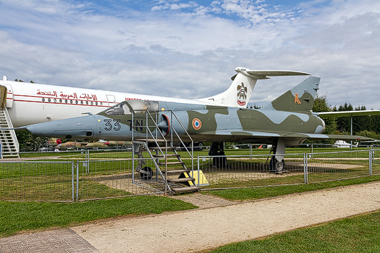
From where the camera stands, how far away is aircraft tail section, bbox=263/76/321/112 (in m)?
15.5

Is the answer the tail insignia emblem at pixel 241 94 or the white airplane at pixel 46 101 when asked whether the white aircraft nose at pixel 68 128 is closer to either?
the white airplane at pixel 46 101

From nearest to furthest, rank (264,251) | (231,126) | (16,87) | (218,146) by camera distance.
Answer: (264,251) < (231,126) < (218,146) < (16,87)

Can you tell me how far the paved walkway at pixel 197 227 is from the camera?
405 centimetres

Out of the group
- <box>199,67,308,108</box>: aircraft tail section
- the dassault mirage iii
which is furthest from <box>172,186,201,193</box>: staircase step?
<box>199,67,308,108</box>: aircraft tail section

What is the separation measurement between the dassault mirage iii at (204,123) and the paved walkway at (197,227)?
3.05 metres

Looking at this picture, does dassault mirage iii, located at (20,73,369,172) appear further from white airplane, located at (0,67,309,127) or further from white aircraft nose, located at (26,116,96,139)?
white airplane, located at (0,67,309,127)

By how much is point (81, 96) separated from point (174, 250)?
59.6 feet

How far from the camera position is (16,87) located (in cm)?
1819

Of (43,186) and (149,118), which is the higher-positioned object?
(149,118)

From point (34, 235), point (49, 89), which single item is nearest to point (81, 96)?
point (49, 89)

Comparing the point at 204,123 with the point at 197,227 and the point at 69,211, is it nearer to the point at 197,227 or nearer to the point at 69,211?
the point at 69,211

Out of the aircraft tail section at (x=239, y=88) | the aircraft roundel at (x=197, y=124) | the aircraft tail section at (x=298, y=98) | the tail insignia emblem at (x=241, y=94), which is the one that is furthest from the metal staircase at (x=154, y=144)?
the tail insignia emblem at (x=241, y=94)

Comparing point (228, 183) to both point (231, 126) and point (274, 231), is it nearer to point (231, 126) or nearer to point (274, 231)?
point (231, 126)

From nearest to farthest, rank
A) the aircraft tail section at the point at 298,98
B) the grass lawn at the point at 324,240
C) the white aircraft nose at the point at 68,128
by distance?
the grass lawn at the point at 324,240 → the white aircraft nose at the point at 68,128 → the aircraft tail section at the point at 298,98
